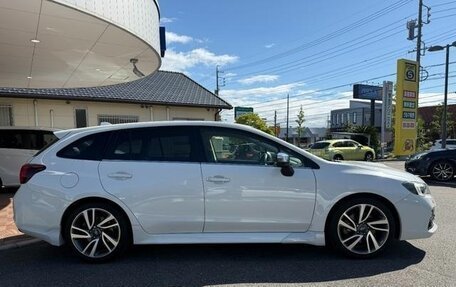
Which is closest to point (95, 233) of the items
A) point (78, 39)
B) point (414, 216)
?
point (414, 216)

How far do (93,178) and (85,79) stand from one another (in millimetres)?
7510

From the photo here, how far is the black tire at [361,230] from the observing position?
447cm

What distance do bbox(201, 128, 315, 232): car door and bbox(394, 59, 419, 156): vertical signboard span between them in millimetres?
23842

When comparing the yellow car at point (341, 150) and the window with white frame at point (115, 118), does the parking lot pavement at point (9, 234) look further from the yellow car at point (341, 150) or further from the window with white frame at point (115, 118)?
the yellow car at point (341, 150)

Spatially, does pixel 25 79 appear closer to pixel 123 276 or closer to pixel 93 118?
pixel 93 118

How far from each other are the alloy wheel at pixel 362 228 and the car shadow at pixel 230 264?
0.16 metres

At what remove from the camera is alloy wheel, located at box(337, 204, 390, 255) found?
14.7 ft

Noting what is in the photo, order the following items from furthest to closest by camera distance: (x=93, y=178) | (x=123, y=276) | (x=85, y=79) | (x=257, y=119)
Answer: (x=257, y=119) → (x=85, y=79) → (x=93, y=178) → (x=123, y=276)

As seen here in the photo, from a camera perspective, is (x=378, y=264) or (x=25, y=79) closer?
(x=378, y=264)

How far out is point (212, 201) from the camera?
441cm

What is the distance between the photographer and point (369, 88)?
5138 centimetres

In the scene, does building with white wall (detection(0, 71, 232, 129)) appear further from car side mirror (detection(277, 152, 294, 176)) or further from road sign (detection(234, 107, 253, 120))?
road sign (detection(234, 107, 253, 120))

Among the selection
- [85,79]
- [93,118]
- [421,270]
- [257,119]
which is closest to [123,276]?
[421,270]

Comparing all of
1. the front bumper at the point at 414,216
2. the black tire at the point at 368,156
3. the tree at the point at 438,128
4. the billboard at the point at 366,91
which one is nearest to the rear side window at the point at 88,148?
the front bumper at the point at 414,216
